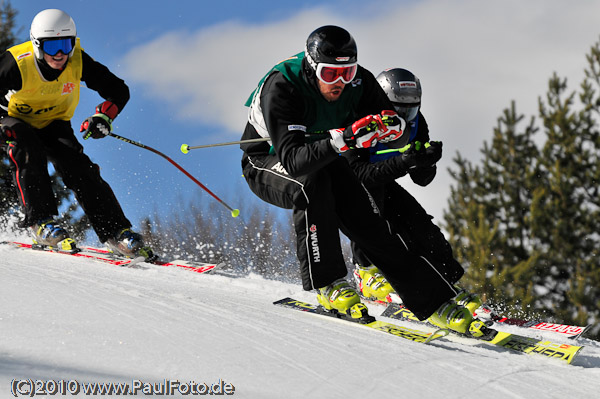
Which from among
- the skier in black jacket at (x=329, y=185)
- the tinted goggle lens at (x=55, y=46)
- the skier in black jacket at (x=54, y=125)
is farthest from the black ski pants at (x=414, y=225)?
the tinted goggle lens at (x=55, y=46)

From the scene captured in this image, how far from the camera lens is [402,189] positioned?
197 inches

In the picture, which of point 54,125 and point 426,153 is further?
point 54,125

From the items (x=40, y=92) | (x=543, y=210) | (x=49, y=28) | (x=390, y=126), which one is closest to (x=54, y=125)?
(x=40, y=92)

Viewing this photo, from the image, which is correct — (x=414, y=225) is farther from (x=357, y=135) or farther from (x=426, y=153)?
(x=357, y=135)

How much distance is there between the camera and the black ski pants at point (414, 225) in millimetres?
4742

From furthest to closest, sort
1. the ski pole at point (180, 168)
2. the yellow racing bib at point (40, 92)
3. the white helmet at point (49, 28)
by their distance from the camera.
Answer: the ski pole at point (180, 168), the yellow racing bib at point (40, 92), the white helmet at point (49, 28)

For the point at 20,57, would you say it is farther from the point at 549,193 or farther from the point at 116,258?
the point at 549,193

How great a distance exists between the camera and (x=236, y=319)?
11.1ft

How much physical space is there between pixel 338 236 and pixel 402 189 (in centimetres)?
131

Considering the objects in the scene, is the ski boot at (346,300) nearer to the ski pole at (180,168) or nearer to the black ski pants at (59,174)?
the ski pole at (180,168)

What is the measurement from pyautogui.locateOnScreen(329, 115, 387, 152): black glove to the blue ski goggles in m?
3.34

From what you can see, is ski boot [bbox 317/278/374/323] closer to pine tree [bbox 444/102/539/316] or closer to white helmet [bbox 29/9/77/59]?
white helmet [bbox 29/9/77/59]

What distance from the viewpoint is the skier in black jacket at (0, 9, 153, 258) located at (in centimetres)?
577

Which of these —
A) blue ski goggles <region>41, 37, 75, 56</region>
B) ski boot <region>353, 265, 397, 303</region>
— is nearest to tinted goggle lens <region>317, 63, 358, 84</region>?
ski boot <region>353, 265, 397, 303</region>
